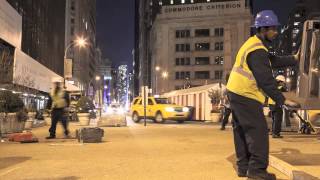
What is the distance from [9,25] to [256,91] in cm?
3395

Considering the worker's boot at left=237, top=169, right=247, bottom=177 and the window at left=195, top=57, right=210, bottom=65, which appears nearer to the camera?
the worker's boot at left=237, top=169, right=247, bottom=177

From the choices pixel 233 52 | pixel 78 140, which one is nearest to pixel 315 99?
pixel 78 140

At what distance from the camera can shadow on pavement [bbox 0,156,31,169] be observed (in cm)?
1022

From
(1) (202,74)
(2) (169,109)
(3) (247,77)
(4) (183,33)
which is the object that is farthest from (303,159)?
(4) (183,33)

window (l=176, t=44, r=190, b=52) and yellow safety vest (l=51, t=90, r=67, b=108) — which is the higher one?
window (l=176, t=44, r=190, b=52)

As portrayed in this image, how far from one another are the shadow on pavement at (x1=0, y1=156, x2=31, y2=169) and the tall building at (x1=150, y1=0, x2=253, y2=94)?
363ft

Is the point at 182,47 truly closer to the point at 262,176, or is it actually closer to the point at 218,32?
the point at 218,32

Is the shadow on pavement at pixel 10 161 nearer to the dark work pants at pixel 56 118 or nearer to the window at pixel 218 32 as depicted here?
the dark work pants at pixel 56 118

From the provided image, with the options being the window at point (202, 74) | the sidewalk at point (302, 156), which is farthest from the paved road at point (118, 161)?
the window at point (202, 74)

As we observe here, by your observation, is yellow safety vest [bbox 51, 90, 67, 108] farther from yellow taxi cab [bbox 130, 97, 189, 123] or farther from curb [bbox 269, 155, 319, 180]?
yellow taxi cab [bbox 130, 97, 189, 123]

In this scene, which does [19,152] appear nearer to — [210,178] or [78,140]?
[78,140]

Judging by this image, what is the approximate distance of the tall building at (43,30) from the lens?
51019 mm

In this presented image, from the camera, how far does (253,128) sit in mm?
6945

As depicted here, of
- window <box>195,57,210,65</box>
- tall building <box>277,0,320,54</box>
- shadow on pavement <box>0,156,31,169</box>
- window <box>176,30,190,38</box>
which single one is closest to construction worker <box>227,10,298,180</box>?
shadow on pavement <box>0,156,31,169</box>
